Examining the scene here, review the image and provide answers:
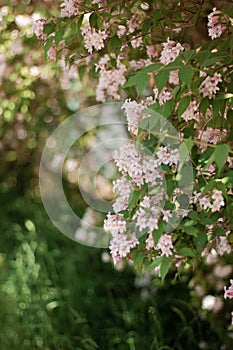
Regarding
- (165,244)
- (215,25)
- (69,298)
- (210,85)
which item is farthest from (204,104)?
(69,298)

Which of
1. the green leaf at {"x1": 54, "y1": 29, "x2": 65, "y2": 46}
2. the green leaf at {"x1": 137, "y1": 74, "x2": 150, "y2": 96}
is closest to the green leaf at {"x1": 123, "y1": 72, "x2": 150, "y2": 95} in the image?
the green leaf at {"x1": 137, "y1": 74, "x2": 150, "y2": 96}

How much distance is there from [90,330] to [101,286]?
47 cm

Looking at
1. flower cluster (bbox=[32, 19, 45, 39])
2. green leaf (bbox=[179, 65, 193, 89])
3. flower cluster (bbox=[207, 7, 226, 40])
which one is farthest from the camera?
flower cluster (bbox=[32, 19, 45, 39])

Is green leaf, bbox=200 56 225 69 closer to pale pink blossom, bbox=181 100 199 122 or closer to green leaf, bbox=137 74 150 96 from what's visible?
green leaf, bbox=137 74 150 96

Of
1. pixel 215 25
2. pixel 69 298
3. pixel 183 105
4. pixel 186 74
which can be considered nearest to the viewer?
pixel 186 74

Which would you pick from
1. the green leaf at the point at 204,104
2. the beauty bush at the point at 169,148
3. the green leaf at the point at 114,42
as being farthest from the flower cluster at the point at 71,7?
the green leaf at the point at 204,104

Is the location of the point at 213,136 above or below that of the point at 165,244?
above

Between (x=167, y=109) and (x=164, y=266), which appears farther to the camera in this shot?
(x=164, y=266)

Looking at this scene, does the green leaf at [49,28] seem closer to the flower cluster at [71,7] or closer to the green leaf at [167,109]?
the flower cluster at [71,7]

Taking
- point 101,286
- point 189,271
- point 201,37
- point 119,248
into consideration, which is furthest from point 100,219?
point 119,248

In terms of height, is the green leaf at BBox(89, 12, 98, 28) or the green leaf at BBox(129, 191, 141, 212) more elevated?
the green leaf at BBox(89, 12, 98, 28)

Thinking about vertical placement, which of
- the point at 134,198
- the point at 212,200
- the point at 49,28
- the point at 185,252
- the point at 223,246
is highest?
the point at 49,28

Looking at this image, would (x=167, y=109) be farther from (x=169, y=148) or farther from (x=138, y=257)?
(x=138, y=257)

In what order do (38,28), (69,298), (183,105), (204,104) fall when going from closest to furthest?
(183,105) → (204,104) → (38,28) → (69,298)
